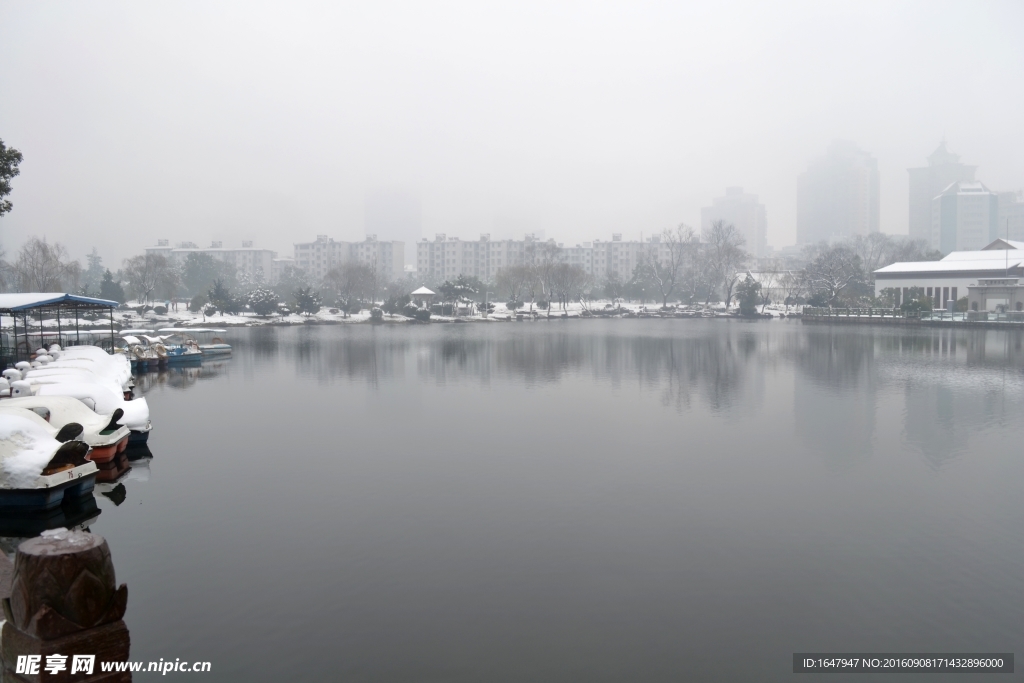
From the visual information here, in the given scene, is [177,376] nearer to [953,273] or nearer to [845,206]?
[953,273]

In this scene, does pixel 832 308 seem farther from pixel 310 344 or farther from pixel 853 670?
pixel 853 670

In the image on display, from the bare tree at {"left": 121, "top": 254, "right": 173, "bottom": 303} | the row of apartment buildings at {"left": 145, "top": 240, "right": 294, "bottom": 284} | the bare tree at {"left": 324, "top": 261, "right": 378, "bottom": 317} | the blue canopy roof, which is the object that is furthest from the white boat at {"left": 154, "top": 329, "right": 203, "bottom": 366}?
the row of apartment buildings at {"left": 145, "top": 240, "right": 294, "bottom": 284}

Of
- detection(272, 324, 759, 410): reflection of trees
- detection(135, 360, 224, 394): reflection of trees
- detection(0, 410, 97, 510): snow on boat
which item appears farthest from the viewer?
detection(135, 360, 224, 394): reflection of trees

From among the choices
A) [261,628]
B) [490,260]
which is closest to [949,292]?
[261,628]

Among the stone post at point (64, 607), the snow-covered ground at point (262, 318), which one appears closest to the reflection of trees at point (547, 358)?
the snow-covered ground at point (262, 318)

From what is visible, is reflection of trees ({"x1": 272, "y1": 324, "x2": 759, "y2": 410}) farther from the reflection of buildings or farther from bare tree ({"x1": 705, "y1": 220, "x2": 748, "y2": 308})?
bare tree ({"x1": 705, "y1": 220, "x2": 748, "y2": 308})

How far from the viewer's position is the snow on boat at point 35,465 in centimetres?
824

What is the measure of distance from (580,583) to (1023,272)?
5106cm

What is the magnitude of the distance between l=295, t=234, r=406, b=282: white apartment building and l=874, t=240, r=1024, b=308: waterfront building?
65.5m

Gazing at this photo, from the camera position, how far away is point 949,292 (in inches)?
1980

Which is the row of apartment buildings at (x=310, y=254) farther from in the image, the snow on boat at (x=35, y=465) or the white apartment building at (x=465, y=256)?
the snow on boat at (x=35, y=465)

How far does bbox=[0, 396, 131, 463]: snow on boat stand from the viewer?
9891mm

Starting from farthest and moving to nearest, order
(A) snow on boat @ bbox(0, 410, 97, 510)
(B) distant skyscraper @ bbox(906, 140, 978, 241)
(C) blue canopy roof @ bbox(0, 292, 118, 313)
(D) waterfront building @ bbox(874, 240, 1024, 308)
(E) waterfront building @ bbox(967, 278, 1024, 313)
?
(B) distant skyscraper @ bbox(906, 140, 978, 241)
(D) waterfront building @ bbox(874, 240, 1024, 308)
(E) waterfront building @ bbox(967, 278, 1024, 313)
(C) blue canopy roof @ bbox(0, 292, 118, 313)
(A) snow on boat @ bbox(0, 410, 97, 510)

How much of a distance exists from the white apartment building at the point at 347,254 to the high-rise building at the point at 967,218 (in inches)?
3467
